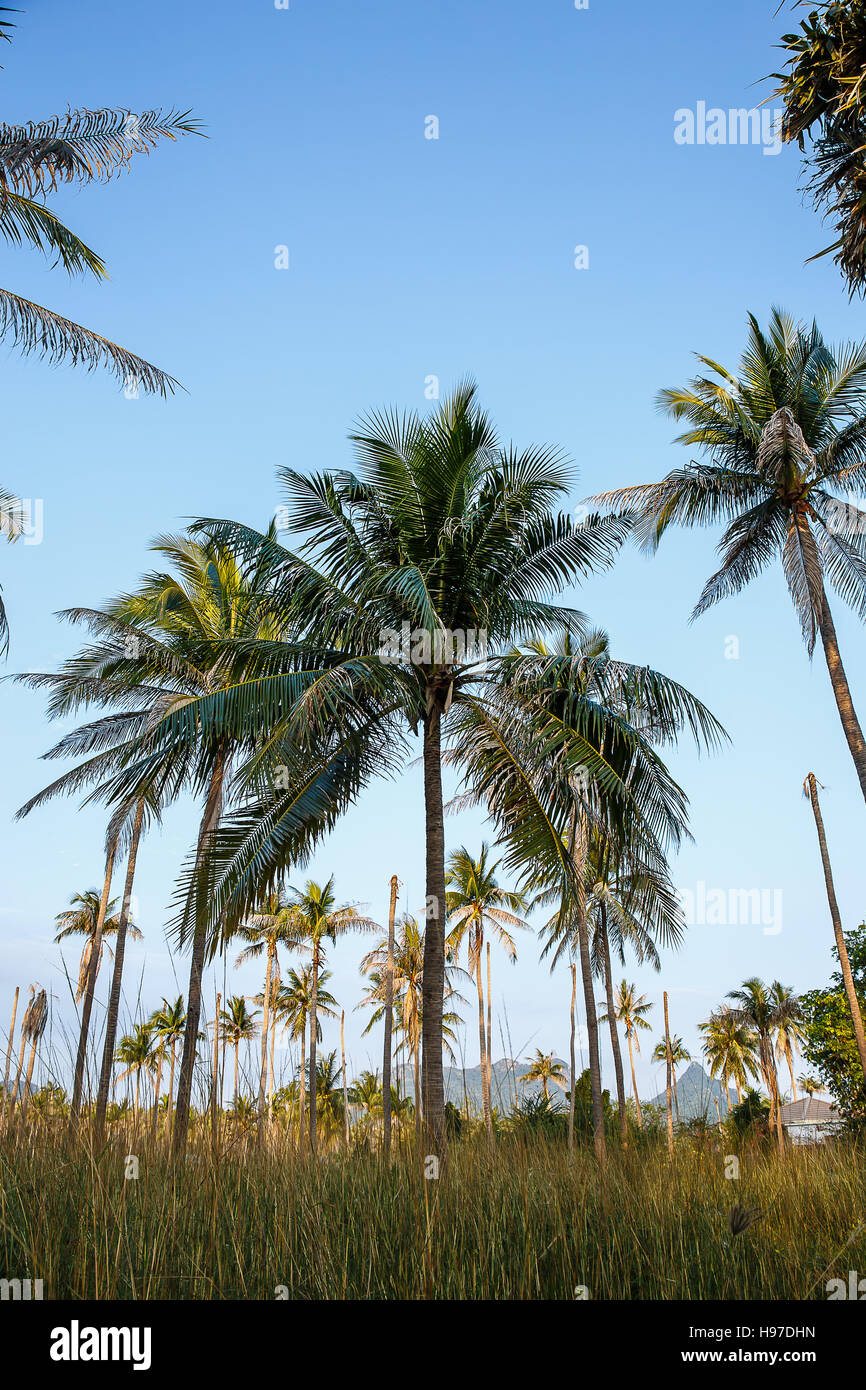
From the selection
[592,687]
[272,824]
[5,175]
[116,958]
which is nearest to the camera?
[5,175]

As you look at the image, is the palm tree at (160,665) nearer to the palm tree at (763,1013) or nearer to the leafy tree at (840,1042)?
the leafy tree at (840,1042)

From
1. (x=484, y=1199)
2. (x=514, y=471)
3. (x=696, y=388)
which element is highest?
(x=696, y=388)

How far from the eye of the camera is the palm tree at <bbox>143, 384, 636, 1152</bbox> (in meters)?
11.3

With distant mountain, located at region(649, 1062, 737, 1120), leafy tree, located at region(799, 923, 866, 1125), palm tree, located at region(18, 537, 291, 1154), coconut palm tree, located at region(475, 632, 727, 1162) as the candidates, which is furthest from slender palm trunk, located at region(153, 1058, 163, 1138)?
leafy tree, located at region(799, 923, 866, 1125)

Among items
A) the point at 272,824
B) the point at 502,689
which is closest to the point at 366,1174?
the point at 272,824

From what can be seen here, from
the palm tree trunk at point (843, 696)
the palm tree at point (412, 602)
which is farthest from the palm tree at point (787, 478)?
the palm tree at point (412, 602)

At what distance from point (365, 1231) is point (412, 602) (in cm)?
741

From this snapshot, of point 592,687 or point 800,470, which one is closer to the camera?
point 592,687

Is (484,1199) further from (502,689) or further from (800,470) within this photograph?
(800,470)

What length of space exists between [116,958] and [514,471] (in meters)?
20.1

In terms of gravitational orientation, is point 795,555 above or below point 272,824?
above

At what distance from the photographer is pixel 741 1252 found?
5238 mm

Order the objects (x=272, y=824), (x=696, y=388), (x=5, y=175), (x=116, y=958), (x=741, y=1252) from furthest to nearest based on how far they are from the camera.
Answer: (x=116, y=958) < (x=696, y=388) < (x=272, y=824) < (x=5, y=175) < (x=741, y=1252)

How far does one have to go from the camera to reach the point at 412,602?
35.3ft
